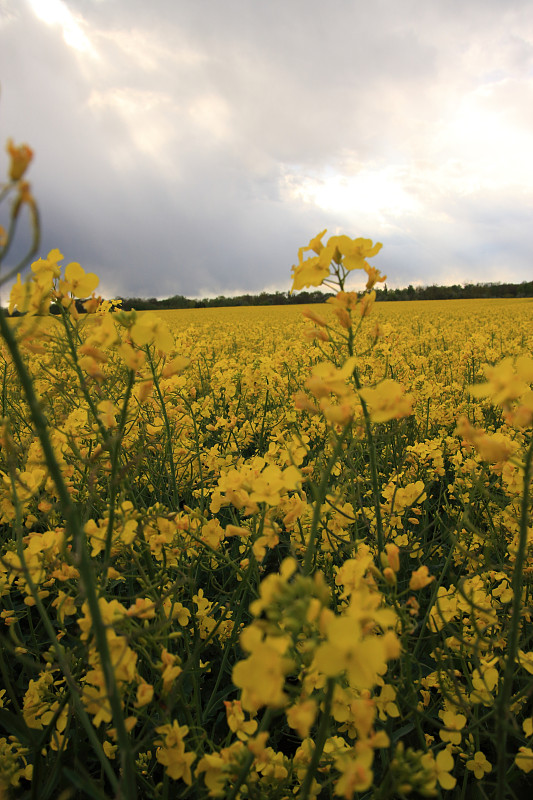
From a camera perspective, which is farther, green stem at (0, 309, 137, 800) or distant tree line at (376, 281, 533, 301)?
distant tree line at (376, 281, 533, 301)

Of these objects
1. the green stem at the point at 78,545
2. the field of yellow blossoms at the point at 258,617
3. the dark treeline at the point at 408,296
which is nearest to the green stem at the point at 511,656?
the field of yellow blossoms at the point at 258,617

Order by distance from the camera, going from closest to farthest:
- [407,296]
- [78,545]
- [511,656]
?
1. [78,545]
2. [511,656]
3. [407,296]

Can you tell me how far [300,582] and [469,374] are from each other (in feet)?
17.5

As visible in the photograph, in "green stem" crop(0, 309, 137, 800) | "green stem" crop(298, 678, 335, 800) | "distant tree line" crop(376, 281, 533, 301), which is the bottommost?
"green stem" crop(298, 678, 335, 800)

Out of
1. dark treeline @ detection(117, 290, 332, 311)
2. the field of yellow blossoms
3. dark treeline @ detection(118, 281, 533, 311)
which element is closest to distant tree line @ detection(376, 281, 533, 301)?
dark treeline @ detection(118, 281, 533, 311)

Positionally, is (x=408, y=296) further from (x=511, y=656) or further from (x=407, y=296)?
(x=511, y=656)

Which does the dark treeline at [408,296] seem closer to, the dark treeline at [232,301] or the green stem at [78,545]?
the dark treeline at [232,301]

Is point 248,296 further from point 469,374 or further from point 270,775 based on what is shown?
point 270,775

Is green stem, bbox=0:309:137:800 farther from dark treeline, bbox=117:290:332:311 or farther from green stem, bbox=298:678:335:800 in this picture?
dark treeline, bbox=117:290:332:311

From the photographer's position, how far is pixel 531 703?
75.4 inches

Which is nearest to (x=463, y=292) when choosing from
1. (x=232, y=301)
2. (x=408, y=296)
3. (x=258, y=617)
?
(x=408, y=296)

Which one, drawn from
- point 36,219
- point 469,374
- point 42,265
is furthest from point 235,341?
point 36,219

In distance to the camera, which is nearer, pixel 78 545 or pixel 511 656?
pixel 78 545

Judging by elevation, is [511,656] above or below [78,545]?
below
